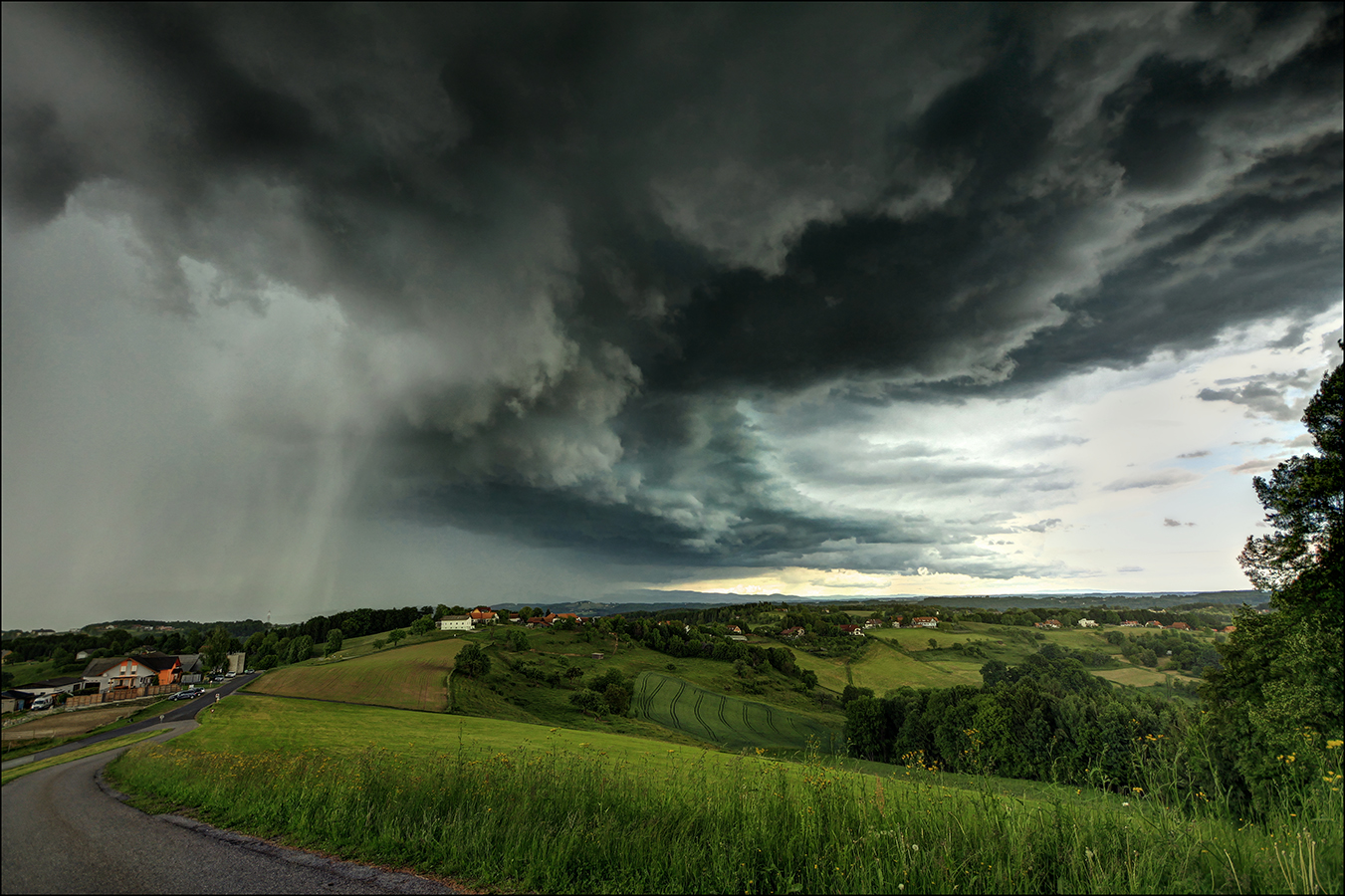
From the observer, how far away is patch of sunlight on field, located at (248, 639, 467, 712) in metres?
64.5

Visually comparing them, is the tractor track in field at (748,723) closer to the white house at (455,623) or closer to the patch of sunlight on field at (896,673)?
the patch of sunlight on field at (896,673)

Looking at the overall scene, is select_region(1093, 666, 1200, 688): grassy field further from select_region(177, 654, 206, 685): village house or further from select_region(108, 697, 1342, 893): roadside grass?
select_region(177, 654, 206, 685): village house

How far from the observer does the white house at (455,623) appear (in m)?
140

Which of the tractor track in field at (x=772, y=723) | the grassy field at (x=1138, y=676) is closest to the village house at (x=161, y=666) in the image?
the tractor track in field at (x=772, y=723)

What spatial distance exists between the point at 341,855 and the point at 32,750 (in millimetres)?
3386

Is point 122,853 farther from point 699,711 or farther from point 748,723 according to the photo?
point 699,711

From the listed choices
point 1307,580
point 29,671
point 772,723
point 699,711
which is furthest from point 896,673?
point 29,671

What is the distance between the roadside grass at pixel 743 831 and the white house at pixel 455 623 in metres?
145

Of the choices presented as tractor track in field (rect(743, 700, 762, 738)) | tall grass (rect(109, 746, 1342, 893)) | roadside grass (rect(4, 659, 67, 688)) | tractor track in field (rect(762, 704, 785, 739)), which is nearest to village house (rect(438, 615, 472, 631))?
tractor track in field (rect(743, 700, 762, 738))

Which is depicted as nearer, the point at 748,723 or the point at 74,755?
the point at 74,755

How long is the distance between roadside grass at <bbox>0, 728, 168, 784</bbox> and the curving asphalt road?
0.20 feet

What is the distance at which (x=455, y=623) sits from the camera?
146000mm

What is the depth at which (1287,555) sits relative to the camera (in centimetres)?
1862

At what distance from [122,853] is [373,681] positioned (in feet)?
272
